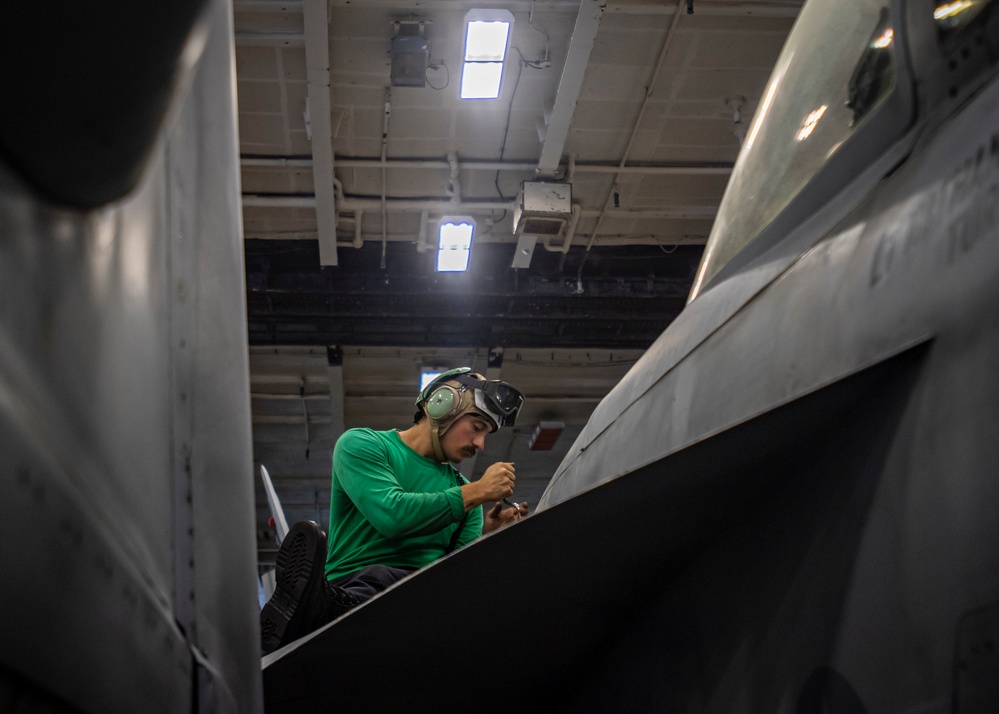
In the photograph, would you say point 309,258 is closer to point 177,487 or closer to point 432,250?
point 432,250

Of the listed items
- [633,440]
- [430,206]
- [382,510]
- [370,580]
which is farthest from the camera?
[430,206]

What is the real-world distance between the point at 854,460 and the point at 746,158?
1564 millimetres

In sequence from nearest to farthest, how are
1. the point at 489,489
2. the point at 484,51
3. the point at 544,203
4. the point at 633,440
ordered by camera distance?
1. the point at 633,440
2. the point at 489,489
3. the point at 484,51
4. the point at 544,203

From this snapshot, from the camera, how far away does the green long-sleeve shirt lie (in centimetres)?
360

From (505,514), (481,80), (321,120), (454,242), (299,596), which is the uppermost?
(481,80)

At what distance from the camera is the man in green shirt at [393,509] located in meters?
2.90

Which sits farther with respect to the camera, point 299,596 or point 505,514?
point 505,514

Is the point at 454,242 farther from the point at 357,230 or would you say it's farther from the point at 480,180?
the point at 357,230

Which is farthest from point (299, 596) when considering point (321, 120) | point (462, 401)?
point (321, 120)

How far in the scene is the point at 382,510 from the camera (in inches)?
142

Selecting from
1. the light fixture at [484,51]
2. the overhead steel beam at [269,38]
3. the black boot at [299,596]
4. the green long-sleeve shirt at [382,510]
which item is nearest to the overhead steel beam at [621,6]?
the light fixture at [484,51]

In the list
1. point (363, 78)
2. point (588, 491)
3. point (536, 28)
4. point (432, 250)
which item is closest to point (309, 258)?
point (432, 250)

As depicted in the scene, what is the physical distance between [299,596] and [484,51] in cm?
629

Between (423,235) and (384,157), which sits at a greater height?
(384,157)
